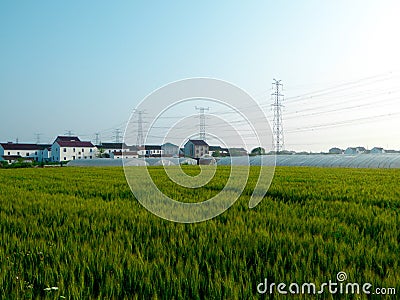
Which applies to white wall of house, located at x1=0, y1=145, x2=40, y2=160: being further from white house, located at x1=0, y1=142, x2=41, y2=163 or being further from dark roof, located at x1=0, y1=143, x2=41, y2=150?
dark roof, located at x1=0, y1=143, x2=41, y2=150

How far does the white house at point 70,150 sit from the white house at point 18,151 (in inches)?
221

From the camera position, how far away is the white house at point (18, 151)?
6727 cm

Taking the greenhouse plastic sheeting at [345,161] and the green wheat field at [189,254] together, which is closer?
the green wheat field at [189,254]

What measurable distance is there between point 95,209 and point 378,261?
411 cm

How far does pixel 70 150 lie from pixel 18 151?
33.3 feet

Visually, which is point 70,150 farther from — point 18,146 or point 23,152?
point 18,146

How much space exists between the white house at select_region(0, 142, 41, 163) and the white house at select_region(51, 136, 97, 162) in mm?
5620

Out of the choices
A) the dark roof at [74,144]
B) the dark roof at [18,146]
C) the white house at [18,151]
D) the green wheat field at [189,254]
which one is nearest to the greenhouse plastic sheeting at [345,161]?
the green wheat field at [189,254]

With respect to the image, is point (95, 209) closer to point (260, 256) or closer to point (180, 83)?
point (180, 83)

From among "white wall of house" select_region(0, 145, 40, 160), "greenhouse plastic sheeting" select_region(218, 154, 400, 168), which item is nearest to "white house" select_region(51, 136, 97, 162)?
"white wall of house" select_region(0, 145, 40, 160)

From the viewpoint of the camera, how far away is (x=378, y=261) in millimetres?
2840

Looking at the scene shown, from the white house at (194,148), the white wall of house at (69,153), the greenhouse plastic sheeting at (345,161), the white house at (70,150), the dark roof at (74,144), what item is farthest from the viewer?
the dark roof at (74,144)

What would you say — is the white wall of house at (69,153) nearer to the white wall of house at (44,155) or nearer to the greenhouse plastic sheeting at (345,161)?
the white wall of house at (44,155)

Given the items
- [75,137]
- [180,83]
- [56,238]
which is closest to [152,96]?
[180,83]
